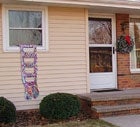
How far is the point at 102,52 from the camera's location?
1111 centimetres

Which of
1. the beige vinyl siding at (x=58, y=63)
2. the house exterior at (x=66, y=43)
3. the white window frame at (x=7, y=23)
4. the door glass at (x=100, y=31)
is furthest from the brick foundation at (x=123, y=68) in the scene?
the white window frame at (x=7, y=23)

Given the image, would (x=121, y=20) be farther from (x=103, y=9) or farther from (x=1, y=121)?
(x=1, y=121)

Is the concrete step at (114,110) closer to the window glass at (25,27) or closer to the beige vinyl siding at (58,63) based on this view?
the beige vinyl siding at (58,63)

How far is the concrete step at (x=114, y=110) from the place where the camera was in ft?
28.6

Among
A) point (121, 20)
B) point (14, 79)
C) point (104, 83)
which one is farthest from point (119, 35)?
point (14, 79)

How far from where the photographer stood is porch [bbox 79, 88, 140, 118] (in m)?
8.82

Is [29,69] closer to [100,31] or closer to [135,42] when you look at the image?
[100,31]

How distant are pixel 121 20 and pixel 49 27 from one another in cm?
279

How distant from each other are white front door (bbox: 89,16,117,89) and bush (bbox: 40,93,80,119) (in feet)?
7.82

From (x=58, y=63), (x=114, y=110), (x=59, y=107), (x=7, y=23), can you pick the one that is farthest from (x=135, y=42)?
(x=7, y=23)

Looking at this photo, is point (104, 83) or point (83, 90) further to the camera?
point (104, 83)

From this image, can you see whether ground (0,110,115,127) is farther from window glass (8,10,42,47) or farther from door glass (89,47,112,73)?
door glass (89,47,112,73)

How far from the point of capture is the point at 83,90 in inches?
399

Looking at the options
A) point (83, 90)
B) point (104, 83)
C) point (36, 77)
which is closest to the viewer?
point (36, 77)
